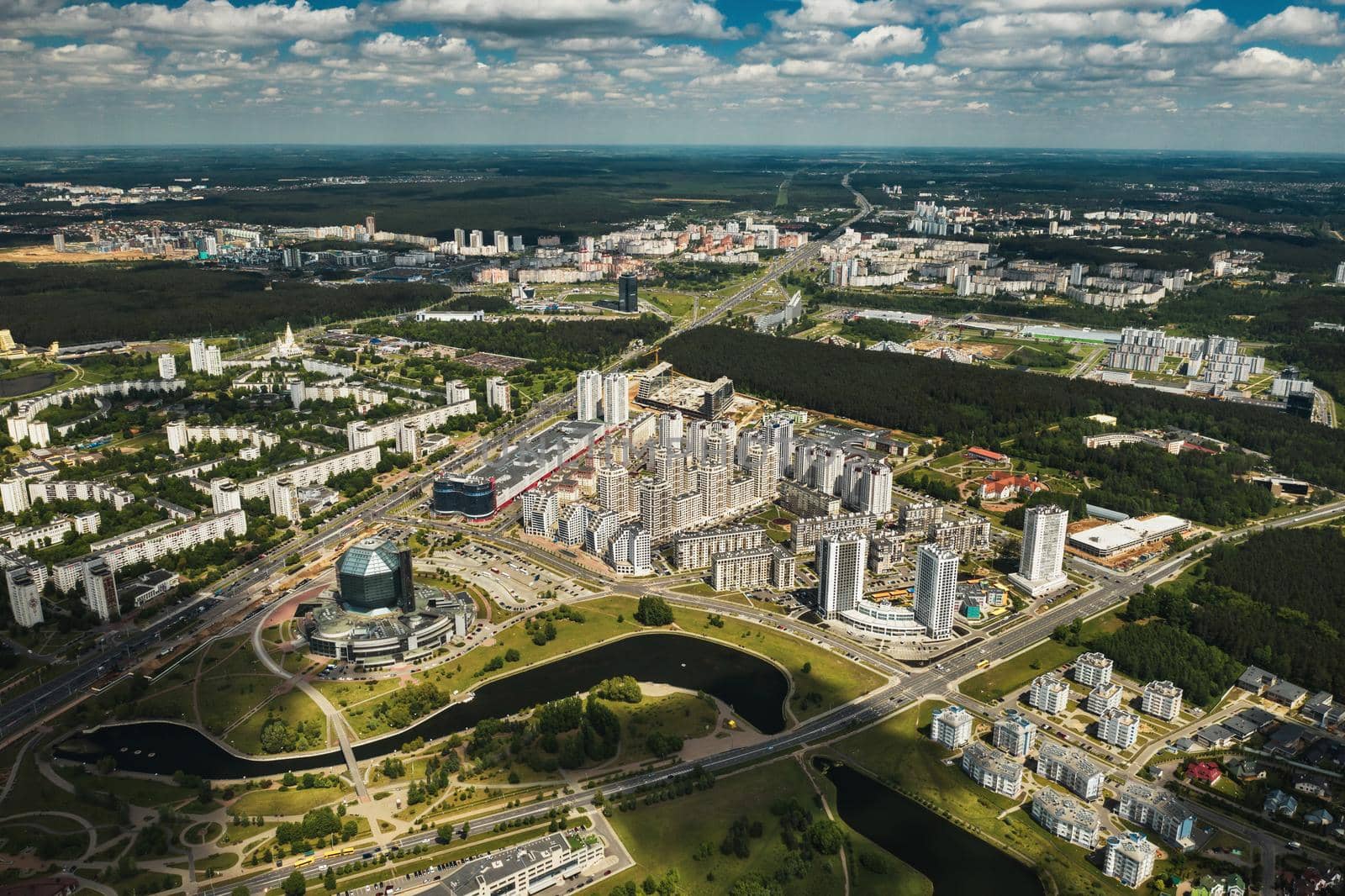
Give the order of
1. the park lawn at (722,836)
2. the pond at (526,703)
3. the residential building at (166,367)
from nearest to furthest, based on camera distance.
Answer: the park lawn at (722,836)
the pond at (526,703)
the residential building at (166,367)

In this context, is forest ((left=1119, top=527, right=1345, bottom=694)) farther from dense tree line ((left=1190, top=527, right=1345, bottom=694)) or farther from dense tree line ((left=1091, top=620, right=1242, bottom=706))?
dense tree line ((left=1091, top=620, right=1242, bottom=706))

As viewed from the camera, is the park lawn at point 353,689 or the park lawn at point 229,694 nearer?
the park lawn at point 229,694

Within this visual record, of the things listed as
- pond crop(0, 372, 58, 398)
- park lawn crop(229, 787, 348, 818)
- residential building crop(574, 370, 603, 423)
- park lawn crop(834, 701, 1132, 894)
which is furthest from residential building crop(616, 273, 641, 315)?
park lawn crop(229, 787, 348, 818)

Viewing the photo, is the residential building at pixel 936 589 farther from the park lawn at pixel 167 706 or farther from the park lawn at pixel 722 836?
the park lawn at pixel 167 706

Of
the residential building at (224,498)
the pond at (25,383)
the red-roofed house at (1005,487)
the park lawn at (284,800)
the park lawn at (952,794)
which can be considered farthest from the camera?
the pond at (25,383)

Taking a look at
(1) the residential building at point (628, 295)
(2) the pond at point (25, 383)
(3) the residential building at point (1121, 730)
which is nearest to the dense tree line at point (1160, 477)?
(3) the residential building at point (1121, 730)

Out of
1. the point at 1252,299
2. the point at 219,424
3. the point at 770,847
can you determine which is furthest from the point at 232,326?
the point at 1252,299
